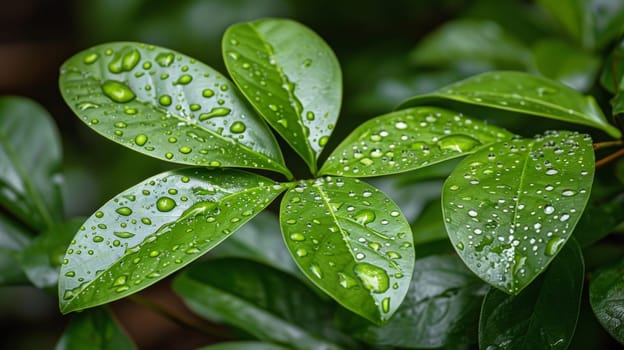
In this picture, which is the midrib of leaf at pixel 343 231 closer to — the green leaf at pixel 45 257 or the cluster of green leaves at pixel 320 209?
the cluster of green leaves at pixel 320 209

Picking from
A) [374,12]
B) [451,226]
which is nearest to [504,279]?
[451,226]

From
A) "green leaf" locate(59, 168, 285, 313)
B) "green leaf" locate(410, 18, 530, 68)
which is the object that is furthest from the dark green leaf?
"green leaf" locate(59, 168, 285, 313)

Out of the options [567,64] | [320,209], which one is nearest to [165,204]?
[320,209]

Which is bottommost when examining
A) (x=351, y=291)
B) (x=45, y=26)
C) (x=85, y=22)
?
(x=45, y=26)

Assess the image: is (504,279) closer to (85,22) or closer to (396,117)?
(396,117)

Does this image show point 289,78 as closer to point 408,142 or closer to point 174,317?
point 408,142

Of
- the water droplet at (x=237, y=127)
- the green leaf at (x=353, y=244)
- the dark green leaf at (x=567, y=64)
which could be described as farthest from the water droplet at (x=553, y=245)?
the dark green leaf at (x=567, y=64)
